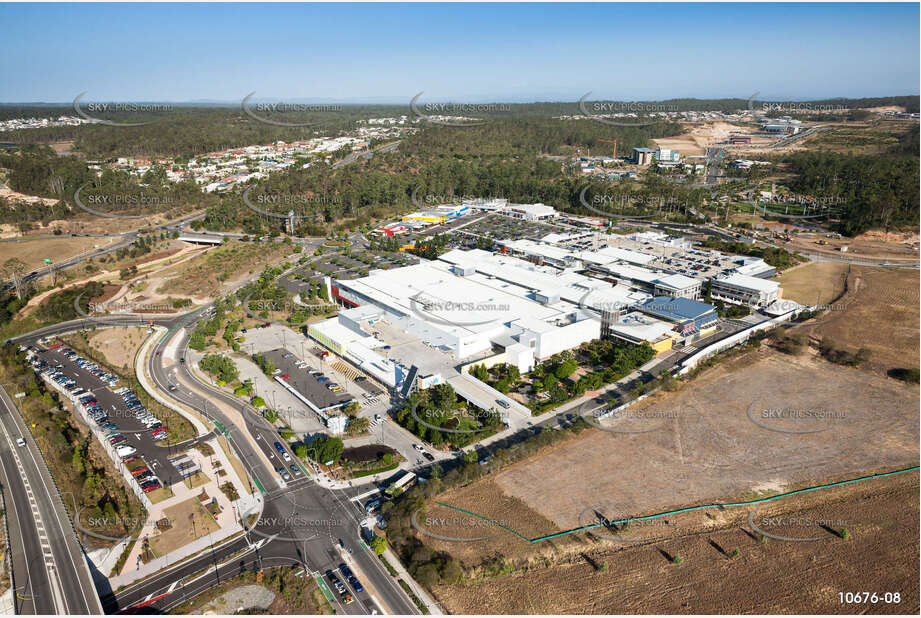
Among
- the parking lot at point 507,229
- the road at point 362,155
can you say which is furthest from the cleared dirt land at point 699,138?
the road at point 362,155

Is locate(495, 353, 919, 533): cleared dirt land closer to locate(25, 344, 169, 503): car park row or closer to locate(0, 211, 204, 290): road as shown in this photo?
locate(25, 344, 169, 503): car park row

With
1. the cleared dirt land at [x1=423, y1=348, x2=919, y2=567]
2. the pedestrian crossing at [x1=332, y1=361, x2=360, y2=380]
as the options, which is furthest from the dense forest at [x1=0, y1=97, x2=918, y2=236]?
the cleared dirt land at [x1=423, y1=348, x2=919, y2=567]

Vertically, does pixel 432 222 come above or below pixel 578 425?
above

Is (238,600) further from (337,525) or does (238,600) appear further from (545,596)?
(545,596)

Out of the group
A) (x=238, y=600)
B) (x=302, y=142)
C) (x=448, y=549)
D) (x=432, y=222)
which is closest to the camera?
(x=238, y=600)

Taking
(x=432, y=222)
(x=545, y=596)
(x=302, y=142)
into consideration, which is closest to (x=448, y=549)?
(x=545, y=596)

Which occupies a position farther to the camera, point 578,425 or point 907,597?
point 578,425

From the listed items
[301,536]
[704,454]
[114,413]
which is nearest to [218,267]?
[114,413]
